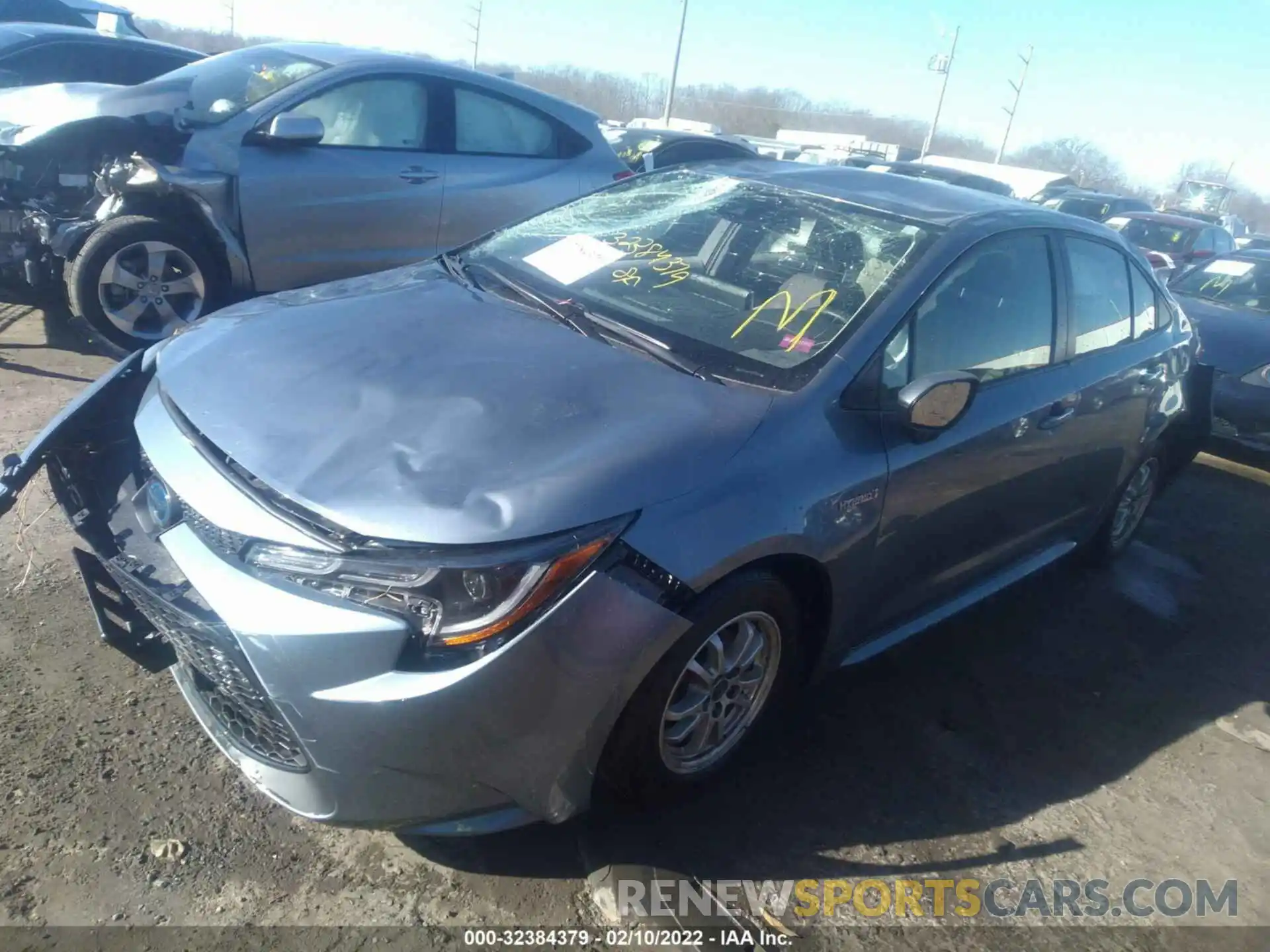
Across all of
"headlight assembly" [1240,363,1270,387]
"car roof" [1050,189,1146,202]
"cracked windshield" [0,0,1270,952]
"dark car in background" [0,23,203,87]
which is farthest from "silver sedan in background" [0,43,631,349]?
→ "car roof" [1050,189,1146,202]

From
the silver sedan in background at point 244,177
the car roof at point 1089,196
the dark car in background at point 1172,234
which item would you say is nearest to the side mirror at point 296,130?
the silver sedan in background at point 244,177

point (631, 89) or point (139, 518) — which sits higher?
point (139, 518)

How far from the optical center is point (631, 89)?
6900cm

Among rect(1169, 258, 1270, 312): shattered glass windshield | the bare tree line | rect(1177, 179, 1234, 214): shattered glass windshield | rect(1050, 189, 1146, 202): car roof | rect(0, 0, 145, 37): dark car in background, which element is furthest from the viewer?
the bare tree line

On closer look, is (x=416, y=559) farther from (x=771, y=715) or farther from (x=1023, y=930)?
(x=1023, y=930)

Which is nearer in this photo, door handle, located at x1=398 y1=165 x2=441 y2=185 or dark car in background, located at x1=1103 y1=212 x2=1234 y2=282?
door handle, located at x1=398 y1=165 x2=441 y2=185

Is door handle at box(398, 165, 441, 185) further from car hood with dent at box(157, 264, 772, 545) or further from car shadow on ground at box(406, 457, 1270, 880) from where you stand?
car shadow on ground at box(406, 457, 1270, 880)

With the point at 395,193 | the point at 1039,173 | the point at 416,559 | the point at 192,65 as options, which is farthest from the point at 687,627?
the point at 1039,173

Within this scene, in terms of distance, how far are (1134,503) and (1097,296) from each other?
4.56 ft

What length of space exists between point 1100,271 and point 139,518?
3.60 metres

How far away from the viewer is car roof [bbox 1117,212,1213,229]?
14406 millimetres

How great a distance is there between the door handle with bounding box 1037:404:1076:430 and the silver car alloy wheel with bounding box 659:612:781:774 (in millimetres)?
1403

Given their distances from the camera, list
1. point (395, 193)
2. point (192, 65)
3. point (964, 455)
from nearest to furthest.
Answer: point (964, 455) < point (395, 193) < point (192, 65)

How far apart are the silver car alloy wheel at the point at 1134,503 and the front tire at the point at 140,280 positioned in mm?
4881
